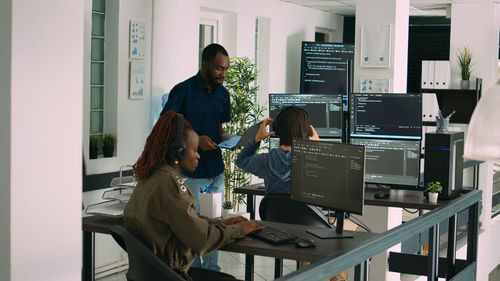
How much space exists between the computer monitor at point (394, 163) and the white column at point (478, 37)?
3.88 m

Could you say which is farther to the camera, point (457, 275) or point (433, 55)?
point (433, 55)

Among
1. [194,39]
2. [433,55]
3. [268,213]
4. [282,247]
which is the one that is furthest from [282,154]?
[433,55]

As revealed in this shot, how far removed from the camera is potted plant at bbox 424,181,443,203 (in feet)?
14.5

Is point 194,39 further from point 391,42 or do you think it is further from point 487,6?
point 487,6

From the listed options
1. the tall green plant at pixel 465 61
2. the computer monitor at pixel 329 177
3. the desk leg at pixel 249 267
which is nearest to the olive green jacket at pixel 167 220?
the computer monitor at pixel 329 177

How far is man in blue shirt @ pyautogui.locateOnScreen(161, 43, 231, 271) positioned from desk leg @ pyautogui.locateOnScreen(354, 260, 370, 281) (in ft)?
7.22

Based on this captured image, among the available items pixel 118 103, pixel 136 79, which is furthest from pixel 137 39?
pixel 118 103

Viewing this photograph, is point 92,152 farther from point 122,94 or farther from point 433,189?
point 433,189

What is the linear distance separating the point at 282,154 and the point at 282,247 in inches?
39.7

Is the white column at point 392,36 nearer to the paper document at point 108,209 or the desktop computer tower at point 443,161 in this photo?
the desktop computer tower at point 443,161

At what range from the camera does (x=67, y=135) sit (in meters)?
3.15

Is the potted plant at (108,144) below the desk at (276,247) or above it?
above

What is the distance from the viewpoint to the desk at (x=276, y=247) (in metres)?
3.09

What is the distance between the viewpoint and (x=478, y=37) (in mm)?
8398
